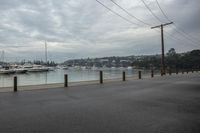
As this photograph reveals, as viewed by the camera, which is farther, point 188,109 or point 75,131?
point 188,109

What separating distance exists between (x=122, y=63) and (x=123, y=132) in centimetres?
10647


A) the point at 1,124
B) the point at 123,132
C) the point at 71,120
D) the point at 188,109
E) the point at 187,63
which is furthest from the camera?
the point at 187,63

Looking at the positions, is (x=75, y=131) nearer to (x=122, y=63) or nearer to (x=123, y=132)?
(x=123, y=132)

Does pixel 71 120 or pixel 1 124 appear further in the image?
pixel 71 120

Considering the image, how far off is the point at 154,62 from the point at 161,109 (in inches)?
3351

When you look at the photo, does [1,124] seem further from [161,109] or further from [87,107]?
[161,109]

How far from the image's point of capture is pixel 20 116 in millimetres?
7359

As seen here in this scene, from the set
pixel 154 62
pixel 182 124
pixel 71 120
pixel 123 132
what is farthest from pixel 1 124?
pixel 154 62

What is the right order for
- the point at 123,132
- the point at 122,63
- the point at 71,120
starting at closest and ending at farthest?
1. the point at 123,132
2. the point at 71,120
3. the point at 122,63

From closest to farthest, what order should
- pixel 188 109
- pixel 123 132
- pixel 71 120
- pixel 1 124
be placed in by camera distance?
1. pixel 123 132
2. pixel 1 124
3. pixel 71 120
4. pixel 188 109

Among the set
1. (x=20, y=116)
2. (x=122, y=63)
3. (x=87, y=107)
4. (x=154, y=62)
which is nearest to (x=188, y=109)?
(x=87, y=107)

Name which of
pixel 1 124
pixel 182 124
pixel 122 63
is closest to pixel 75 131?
pixel 1 124

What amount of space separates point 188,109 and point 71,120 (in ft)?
15.4

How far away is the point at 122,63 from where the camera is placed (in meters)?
112
